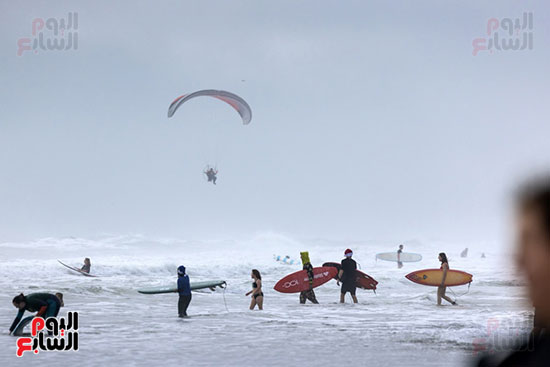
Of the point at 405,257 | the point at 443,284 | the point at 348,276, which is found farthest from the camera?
the point at 405,257

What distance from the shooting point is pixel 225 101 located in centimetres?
3709

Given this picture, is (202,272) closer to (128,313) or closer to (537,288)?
(128,313)

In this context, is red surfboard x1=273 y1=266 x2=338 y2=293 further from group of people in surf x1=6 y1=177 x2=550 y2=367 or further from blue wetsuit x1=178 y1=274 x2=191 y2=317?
group of people in surf x1=6 y1=177 x2=550 y2=367

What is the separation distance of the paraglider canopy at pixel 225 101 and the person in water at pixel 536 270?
31620 mm

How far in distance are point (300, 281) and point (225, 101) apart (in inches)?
800

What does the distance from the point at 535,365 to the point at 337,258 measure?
73.8 meters

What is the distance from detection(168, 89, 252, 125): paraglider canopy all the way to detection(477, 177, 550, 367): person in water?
104 ft

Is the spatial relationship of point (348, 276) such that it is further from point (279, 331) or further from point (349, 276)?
point (279, 331)

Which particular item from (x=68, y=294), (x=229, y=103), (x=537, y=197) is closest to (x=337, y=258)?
(x=229, y=103)

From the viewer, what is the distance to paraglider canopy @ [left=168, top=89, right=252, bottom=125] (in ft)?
110

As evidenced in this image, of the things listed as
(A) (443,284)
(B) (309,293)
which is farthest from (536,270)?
(B) (309,293)

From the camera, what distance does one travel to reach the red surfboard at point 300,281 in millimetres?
18688

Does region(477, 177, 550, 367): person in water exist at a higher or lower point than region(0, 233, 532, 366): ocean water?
higher

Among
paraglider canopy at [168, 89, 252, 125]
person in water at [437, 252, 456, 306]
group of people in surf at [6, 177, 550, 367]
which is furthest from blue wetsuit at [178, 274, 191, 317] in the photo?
paraglider canopy at [168, 89, 252, 125]
